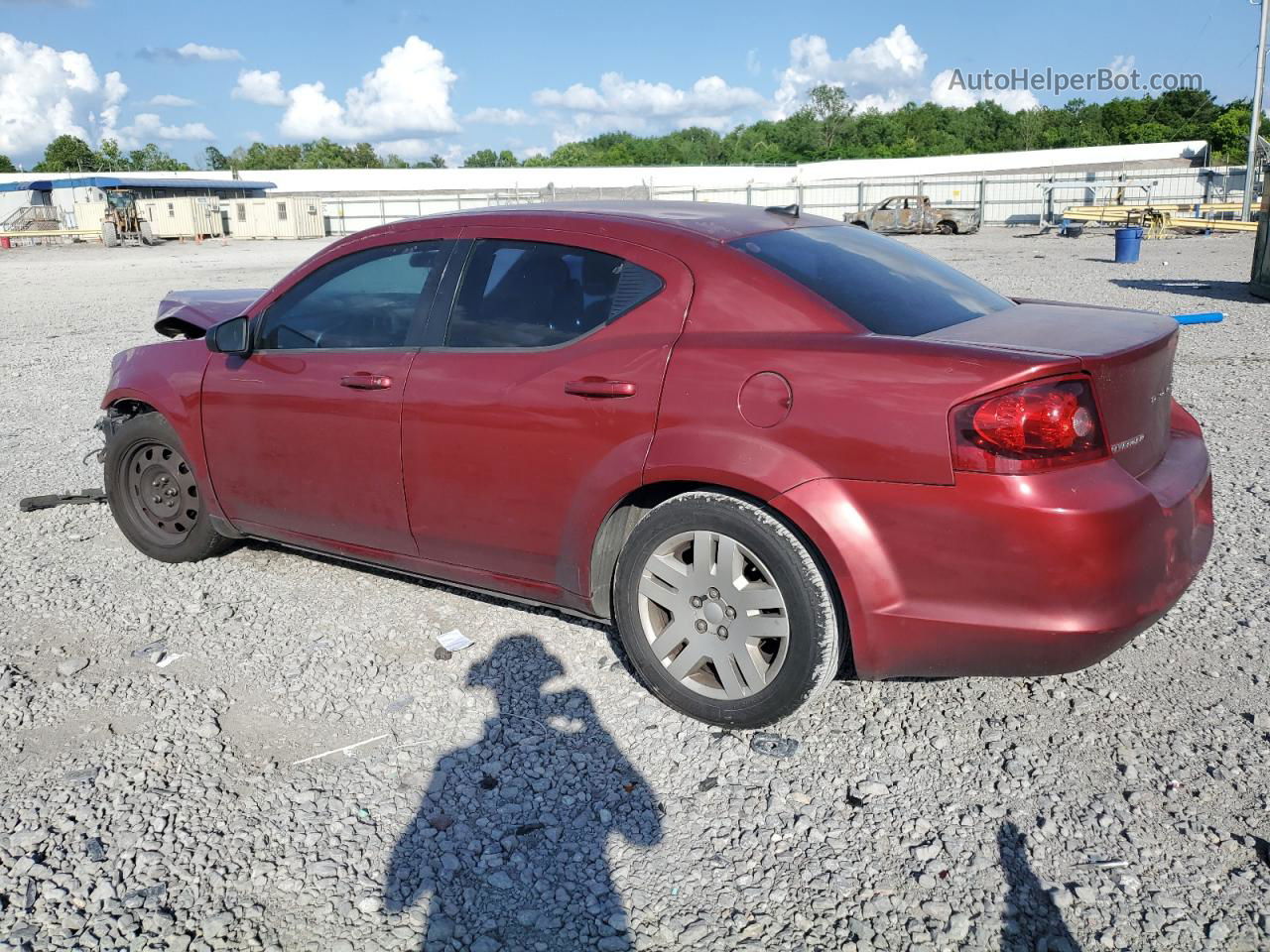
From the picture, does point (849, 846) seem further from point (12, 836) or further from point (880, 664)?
point (12, 836)

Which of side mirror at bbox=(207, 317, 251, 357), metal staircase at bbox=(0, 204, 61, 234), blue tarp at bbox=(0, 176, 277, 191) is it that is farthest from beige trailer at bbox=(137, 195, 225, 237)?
side mirror at bbox=(207, 317, 251, 357)

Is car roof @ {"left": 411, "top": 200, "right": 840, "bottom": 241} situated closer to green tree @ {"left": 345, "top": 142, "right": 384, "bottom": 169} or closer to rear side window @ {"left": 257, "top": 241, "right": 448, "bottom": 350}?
rear side window @ {"left": 257, "top": 241, "right": 448, "bottom": 350}

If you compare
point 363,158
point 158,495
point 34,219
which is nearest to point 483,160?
point 363,158

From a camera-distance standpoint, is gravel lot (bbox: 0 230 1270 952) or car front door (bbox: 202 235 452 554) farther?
car front door (bbox: 202 235 452 554)

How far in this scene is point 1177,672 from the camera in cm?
377

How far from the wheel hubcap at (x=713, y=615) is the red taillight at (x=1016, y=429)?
2.41 feet

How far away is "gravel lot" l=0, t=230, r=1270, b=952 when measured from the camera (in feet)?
8.48

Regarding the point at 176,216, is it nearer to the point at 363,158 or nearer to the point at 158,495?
the point at 158,495

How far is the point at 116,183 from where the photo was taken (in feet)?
179

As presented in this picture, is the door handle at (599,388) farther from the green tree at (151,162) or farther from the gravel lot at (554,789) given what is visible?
the green tree at (151,162)

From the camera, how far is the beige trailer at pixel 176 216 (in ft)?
163

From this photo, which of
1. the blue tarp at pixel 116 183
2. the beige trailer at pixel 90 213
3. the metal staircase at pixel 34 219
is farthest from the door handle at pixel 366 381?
the metal staircase at pixel 34 219

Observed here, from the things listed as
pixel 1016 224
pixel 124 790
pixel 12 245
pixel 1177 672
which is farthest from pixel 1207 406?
pixel 12 245

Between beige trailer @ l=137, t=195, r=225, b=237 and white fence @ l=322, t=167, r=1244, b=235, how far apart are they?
627 centimetres
